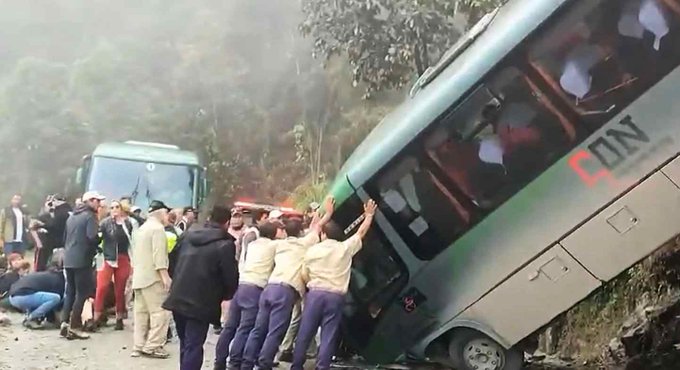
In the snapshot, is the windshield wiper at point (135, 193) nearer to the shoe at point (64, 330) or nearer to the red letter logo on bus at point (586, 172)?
the shoe at point (64, 330)

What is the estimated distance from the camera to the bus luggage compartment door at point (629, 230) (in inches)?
270

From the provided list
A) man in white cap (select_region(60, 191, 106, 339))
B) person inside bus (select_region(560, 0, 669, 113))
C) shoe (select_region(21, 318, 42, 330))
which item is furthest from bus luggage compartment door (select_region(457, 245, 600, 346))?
shoe (select_region(21, 318, 42, 330))

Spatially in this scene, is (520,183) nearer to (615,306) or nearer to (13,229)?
(615,306)

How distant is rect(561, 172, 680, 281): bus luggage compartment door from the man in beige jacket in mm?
3557

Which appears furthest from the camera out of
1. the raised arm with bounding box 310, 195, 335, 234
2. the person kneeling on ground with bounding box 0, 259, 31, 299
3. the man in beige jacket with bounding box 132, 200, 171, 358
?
the person kneeling on ground with bounding box 0, 259, 31, 299

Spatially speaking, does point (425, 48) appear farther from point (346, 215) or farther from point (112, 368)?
point (112, 368)

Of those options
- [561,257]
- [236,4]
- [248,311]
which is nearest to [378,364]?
[248,311]

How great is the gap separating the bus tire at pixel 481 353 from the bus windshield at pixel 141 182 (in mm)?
9145

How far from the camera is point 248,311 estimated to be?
733cm

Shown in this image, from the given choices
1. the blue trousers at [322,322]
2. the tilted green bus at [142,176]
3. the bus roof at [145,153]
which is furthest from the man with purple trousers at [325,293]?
the bus roof at [145,153]

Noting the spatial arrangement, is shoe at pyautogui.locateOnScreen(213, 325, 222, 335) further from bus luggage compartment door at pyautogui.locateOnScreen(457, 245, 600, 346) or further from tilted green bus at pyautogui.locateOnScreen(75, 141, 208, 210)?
tilted green bus at pyautogui.locateOnScreen(75, 141, 208, 210)

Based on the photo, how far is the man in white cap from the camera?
9.31m

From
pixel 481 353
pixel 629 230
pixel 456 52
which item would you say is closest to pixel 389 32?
pixel 456 52

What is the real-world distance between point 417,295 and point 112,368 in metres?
2.72
